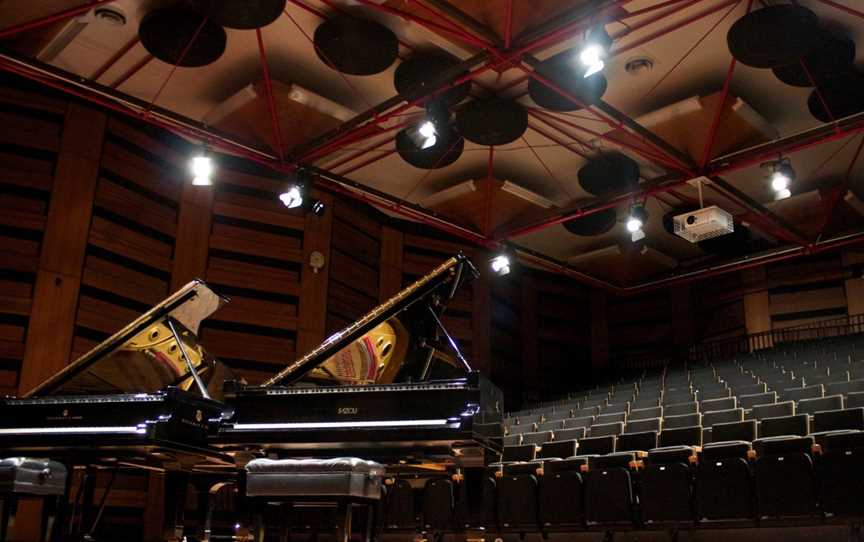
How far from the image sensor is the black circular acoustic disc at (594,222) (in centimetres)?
971

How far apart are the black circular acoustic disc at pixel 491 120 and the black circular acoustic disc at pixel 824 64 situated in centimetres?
239

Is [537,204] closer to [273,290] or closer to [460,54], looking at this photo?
[460,54]

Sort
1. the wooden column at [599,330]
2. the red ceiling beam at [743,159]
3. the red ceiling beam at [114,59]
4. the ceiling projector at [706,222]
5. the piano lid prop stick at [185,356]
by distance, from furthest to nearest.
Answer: the wooden column at [599,330] → the ceiling projector at [706,222] → the red ceiling beam at [743,159] → the red ceiling beam at [114,59] → the piano lid prop stick at [185,356]

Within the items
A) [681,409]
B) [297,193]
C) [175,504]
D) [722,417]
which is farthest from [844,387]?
[297,193]

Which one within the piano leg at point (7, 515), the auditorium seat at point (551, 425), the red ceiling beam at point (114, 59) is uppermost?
the red ceiling beam at point (114, 59)

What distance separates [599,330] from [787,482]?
8.72 m

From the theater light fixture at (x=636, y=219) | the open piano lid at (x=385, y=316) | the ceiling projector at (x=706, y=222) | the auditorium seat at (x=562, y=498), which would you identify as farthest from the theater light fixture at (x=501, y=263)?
the open piano lid at (x=385, y=316)

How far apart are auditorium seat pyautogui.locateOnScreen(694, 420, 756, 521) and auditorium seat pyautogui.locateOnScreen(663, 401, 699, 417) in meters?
1.83

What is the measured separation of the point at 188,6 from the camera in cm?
641

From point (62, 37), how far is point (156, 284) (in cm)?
256

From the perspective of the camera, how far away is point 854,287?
1072cm

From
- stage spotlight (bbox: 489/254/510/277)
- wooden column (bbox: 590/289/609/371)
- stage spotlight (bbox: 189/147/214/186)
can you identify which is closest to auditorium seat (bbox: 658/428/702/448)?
stage spotlight (bbox: 489/254/510/277)

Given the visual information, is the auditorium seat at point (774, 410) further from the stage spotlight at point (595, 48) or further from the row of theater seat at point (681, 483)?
the stage spotlight at point (595, 48)

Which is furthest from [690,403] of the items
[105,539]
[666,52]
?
[105,539]
